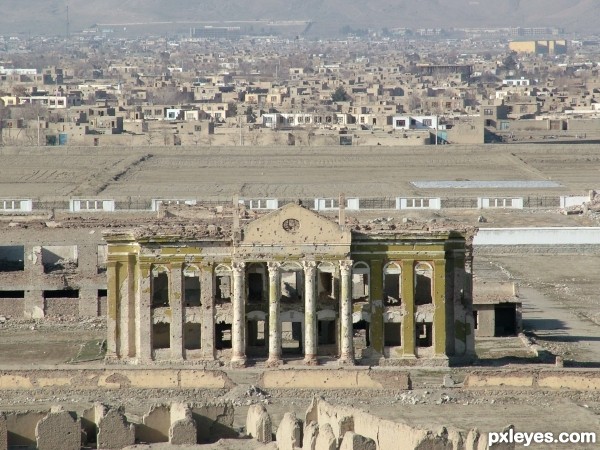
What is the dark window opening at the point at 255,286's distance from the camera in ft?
119

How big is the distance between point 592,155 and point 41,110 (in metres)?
40.8

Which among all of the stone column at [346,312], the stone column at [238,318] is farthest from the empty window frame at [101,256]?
the stone column at [346,312]

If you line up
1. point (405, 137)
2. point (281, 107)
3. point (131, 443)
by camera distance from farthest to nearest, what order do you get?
1. point (281, 107)
2. point (405, 137)
3. point (131, 443)

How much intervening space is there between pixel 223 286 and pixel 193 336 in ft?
7.62

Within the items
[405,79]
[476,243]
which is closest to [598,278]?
[476,243]

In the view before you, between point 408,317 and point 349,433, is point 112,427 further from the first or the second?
point 408,317

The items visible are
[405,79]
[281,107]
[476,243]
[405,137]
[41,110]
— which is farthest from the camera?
[405,79]

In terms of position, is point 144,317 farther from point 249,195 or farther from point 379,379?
point 249,195

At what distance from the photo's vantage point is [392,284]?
1444 inches

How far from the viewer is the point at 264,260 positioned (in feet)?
116

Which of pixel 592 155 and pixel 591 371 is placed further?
pixel 592 155

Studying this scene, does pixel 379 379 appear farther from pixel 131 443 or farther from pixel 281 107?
pixel 281 107

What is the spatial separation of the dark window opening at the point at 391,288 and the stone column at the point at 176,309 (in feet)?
11.9

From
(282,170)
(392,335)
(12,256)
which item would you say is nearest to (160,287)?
(392,335)
